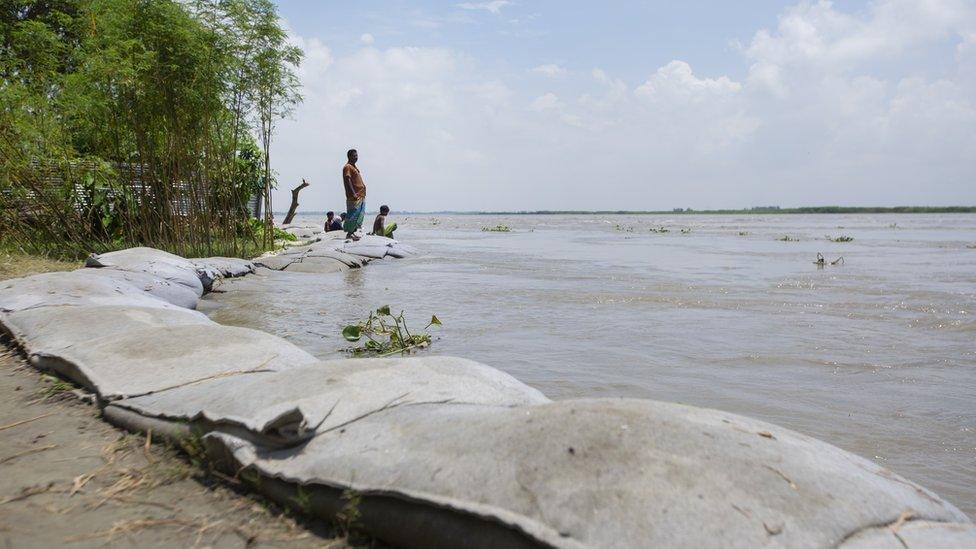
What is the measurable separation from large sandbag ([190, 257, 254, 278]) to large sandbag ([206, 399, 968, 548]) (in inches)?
262

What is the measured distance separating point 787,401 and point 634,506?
2.54m

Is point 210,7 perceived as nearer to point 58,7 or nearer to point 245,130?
point 245,130

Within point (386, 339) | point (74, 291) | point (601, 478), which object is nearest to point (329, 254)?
point (386, 339)

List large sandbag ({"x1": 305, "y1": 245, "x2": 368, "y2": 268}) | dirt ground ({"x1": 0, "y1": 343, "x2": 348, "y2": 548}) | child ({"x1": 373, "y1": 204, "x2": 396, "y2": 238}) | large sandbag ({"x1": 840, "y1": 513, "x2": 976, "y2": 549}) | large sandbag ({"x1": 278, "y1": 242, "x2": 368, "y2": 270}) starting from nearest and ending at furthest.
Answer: large sandbag ({"x1": 840, "y1": 513, "x2": 976, "y2": 549}) < dirt ground ({"x1": 0, "y1": 343, "x2": 348, "y2": 548}) < large sandbag ({"x1": 278, "y1": 242, "x2": 368, "y2": 270}) < large sandbag ({"x1": 305, "y1": 245, "x2": 368, "y2": 268}) < child ({"x1": 373, "y1": 204, "x2": 396, "y2": 238})

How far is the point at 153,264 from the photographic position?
6500 mm

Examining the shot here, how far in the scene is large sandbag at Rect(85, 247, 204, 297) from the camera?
6.28 m

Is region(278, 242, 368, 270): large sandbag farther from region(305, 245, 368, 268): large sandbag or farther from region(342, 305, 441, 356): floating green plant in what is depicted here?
region(342, 305, 441, 356): floating green plant

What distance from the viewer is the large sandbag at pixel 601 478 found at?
146 centimetres

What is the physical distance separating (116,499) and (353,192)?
1138 cm

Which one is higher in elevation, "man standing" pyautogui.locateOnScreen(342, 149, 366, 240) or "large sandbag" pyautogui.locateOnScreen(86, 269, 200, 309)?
"man standing" pyautogui.locateOnScreen(342, 149, 366, 240)

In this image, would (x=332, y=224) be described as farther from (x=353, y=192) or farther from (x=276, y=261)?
(x=276, y=261)

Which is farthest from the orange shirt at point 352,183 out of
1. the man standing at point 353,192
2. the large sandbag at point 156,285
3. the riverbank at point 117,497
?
the riverbank at point 117,497

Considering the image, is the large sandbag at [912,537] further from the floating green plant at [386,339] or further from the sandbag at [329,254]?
the sandbag at [329,254]

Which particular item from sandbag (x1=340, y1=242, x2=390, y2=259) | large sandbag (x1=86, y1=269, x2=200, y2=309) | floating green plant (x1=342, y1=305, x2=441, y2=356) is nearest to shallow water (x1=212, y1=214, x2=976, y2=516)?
floating green plant (x1=342, y1=305, x2=441, y2=356)
